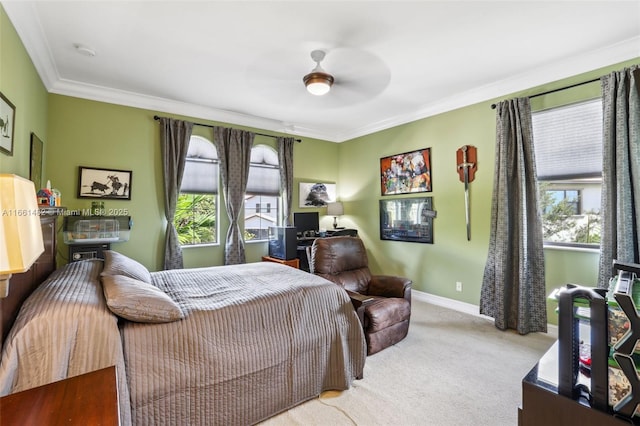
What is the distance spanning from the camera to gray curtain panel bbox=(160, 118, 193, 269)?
12.5ft

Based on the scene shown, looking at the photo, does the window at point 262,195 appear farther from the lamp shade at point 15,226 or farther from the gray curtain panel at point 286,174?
the lamp shade at point 15,226

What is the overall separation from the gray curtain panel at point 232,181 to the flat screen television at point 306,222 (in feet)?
3.33

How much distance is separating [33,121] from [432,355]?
4301 mm

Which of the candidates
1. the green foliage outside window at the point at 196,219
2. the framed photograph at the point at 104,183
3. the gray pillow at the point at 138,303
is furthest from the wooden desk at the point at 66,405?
the green foliage outside window at the point at 196,219

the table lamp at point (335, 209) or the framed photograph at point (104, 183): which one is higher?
the framed photograph at point (104, 183)

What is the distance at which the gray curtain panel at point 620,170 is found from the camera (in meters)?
2.43

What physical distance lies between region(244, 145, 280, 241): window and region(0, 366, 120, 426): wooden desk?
371 cm

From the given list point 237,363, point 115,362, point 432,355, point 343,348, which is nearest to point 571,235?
point 432,355

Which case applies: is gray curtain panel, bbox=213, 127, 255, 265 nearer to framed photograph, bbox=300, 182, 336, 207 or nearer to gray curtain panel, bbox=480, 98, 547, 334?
framed photograph, bbox=300, 182, 336, 207

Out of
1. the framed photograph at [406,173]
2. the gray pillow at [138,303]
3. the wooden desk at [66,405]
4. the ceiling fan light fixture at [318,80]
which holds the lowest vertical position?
the wooden desk at [66,405]

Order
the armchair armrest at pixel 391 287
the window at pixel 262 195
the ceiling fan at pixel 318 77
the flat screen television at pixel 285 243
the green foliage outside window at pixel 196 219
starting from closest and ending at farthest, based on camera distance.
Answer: the ceiling fan at pixel 318 77, the armchair armrest at pixel 391 287, the green foliage outside window at pixel 196 219, the flat screen television at pixel 285 243, the window at pixel 262 195

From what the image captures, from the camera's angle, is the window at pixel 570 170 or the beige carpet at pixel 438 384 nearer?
the beige carpet at pixel 438 384

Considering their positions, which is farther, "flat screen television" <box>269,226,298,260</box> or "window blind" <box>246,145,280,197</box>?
"window blind" <box>246,145,280,197</box>

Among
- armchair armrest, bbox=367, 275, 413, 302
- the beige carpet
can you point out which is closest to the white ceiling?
armchair armrest, bbox=367, 275, 413, 302
